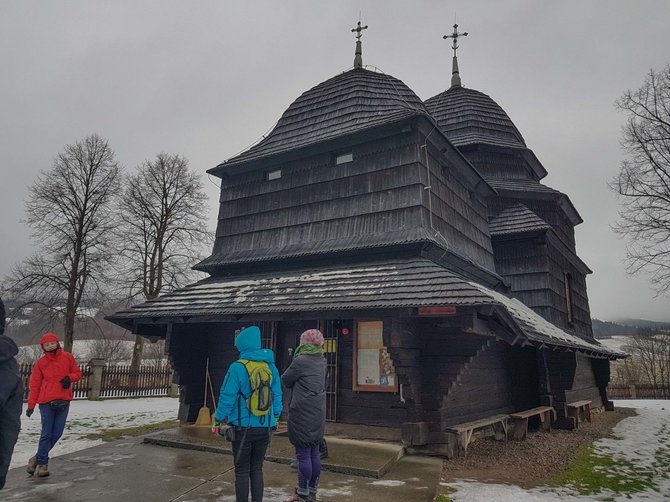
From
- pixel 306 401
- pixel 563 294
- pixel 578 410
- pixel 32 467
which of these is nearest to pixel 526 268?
pixel 563 294

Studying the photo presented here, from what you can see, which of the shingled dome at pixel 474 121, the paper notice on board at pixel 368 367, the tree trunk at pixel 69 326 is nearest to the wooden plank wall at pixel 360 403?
the paper notice on board at pixel 368 367

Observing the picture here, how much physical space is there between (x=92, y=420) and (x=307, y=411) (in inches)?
394

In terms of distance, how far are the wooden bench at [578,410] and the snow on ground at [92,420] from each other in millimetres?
10656

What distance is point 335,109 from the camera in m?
11.9

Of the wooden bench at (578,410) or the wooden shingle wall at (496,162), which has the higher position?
the wooden shingle wall at (496,162)

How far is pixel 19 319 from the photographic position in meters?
20.7

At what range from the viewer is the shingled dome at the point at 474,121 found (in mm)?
17469

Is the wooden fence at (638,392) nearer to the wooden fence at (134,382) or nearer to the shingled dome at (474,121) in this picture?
the shingled dome at (474,121)

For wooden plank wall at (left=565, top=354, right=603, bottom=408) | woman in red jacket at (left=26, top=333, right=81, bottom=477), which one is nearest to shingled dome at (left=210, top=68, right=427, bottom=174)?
woman in red jacket at (left=26, top=333, right=81, bottom=477)

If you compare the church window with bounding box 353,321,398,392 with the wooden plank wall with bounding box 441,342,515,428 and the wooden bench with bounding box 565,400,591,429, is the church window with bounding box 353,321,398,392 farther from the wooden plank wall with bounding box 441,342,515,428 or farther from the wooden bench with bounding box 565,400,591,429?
the wooden bench with bounding box 565,400,591,429

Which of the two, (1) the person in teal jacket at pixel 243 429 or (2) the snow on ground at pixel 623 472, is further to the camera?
(2) the snow on ground at pixel 623 472

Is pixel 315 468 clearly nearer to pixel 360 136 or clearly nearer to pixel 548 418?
pixel 360 136

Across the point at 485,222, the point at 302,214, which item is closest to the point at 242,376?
the point at 302,214

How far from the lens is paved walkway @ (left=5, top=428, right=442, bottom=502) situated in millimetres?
A: 5051
